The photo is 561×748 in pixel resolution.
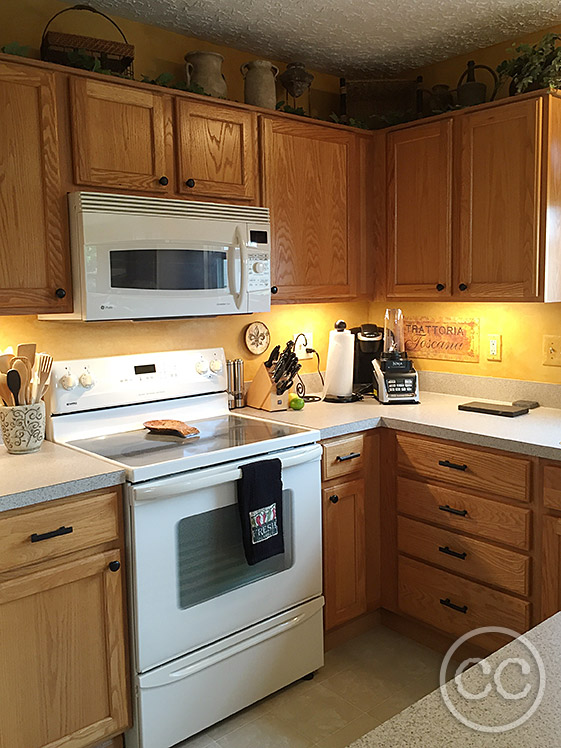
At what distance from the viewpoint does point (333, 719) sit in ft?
7.64

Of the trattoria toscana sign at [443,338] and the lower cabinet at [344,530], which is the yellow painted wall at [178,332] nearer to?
the trattoria toscana sign at [443,338]

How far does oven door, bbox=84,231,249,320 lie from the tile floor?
1443mm

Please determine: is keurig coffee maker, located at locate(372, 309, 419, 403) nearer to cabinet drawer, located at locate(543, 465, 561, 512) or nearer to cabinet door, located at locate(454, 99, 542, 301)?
cabinet door, located at locate(454, 99, 542, 301)

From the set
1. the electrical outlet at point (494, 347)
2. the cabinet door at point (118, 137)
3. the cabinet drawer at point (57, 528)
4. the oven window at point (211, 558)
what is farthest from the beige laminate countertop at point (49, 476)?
the electrical outlet at point (494, 347)

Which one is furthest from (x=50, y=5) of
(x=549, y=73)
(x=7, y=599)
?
(x=7, y=599)

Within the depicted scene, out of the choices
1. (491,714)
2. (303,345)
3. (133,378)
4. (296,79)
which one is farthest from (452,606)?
(296,79)

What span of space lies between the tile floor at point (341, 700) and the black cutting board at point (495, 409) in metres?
1.00

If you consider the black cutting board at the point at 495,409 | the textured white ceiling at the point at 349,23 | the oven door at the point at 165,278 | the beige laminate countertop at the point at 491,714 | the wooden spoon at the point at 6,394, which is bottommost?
the beige laminate countertop at the point at 491,714

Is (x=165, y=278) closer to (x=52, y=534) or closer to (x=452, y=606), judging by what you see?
(x=52, y=534)

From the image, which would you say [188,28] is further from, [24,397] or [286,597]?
[286,597]

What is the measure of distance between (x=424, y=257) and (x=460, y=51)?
97cm

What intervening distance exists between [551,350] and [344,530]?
116cm

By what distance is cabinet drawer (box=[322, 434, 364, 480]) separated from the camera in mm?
2617

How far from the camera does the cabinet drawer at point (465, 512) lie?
7.77ft
